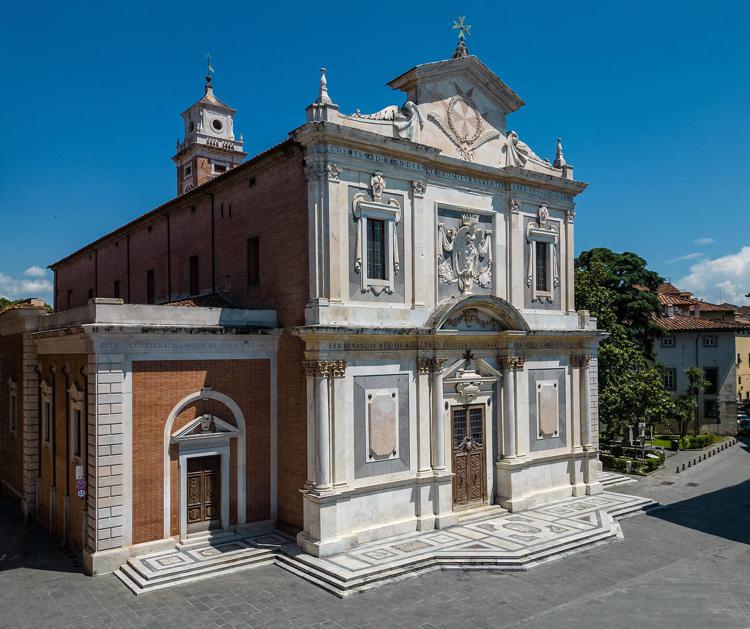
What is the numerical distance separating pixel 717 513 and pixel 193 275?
2092cm

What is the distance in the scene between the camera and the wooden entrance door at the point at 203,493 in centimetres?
1797

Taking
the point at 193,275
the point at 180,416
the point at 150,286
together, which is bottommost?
the point at 180,416

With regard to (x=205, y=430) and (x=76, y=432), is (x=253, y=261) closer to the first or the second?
(x=205, y=430)

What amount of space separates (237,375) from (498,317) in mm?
8691

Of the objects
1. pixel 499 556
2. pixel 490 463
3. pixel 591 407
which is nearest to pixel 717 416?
pixel 591 407

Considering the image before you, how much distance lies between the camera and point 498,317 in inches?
848

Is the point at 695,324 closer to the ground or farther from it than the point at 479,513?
farther from it

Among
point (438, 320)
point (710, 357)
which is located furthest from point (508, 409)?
point (710, 357)

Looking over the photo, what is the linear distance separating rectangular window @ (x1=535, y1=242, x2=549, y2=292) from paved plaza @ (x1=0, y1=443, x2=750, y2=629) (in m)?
9.13

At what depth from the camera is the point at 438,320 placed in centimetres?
1962

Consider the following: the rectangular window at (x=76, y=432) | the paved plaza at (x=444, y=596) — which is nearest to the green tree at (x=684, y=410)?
the paved plaza at (x=444, y=596)

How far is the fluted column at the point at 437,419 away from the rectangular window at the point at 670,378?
3487 centimetres

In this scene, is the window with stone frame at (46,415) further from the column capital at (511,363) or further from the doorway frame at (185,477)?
the column capital at (511,363)

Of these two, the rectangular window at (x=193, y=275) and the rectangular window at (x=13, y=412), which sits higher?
the rectangular window at (x=193, y=275)
